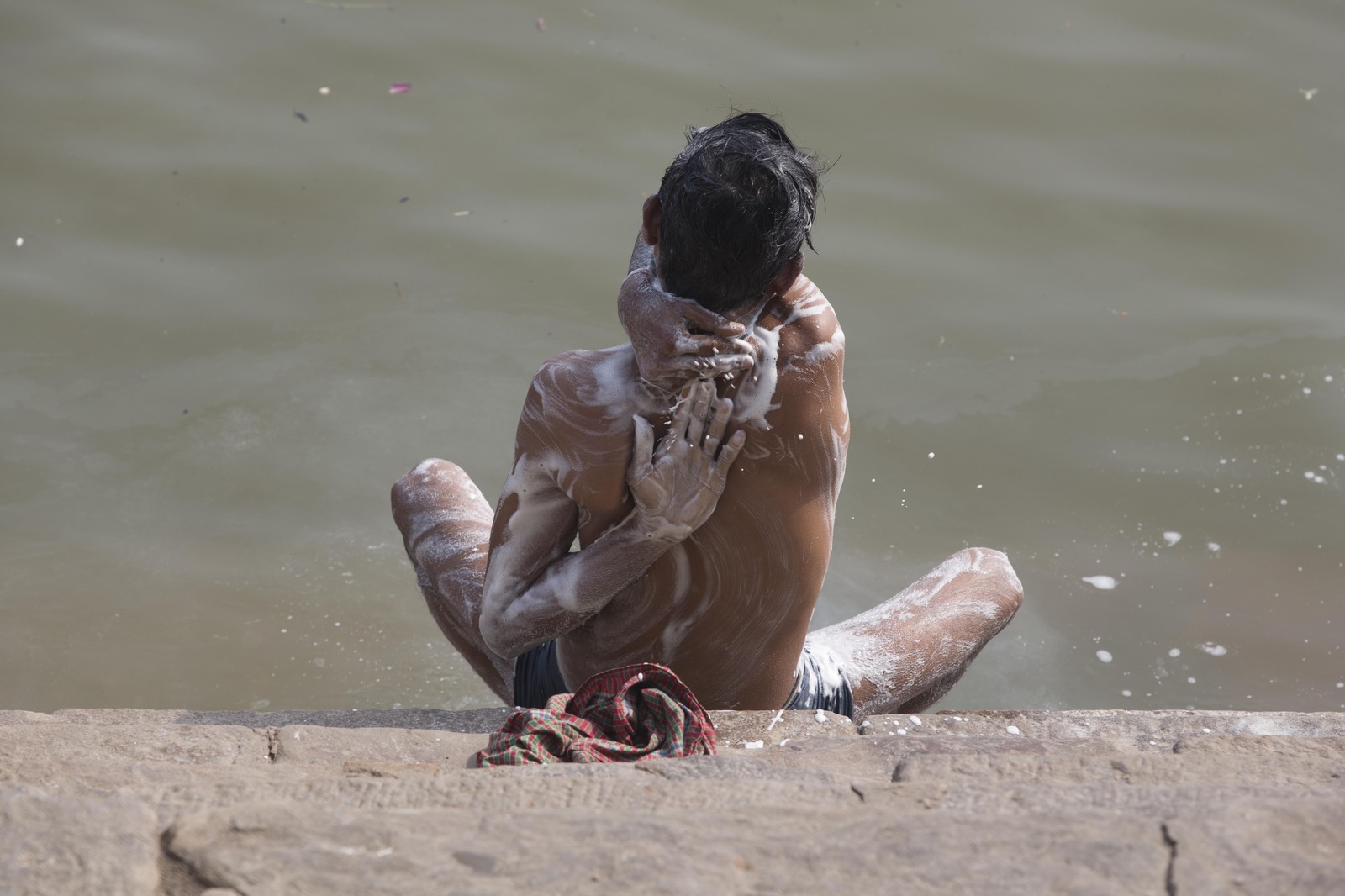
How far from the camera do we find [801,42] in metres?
5.46

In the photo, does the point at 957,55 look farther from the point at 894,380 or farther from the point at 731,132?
the point at 731,132

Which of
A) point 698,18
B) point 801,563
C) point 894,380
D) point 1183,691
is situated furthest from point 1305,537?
point 698,18

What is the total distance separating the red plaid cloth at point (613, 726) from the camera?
204 cm

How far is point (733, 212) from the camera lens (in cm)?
193

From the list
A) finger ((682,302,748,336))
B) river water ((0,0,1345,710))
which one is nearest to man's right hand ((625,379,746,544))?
finger ((682,302,748,336))

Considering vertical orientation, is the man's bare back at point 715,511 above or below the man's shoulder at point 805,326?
below

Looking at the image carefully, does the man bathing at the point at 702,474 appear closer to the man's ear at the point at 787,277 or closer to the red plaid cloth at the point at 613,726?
the man's ear at the point at 787,277

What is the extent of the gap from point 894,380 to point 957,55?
180cm

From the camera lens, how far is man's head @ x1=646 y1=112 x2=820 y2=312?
1.93 m

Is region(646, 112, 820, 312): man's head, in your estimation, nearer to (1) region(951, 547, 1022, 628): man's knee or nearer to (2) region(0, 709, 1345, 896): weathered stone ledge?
(2) region(0, 709, 1345, 896): weathered stone ledge

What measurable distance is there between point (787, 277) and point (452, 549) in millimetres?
1171

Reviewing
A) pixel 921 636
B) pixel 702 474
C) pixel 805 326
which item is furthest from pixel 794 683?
pixel 805 326

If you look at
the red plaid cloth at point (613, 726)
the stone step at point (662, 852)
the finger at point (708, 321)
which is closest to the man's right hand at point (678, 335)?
the finger at point (708, 321)

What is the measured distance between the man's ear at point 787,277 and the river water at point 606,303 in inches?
71.4
